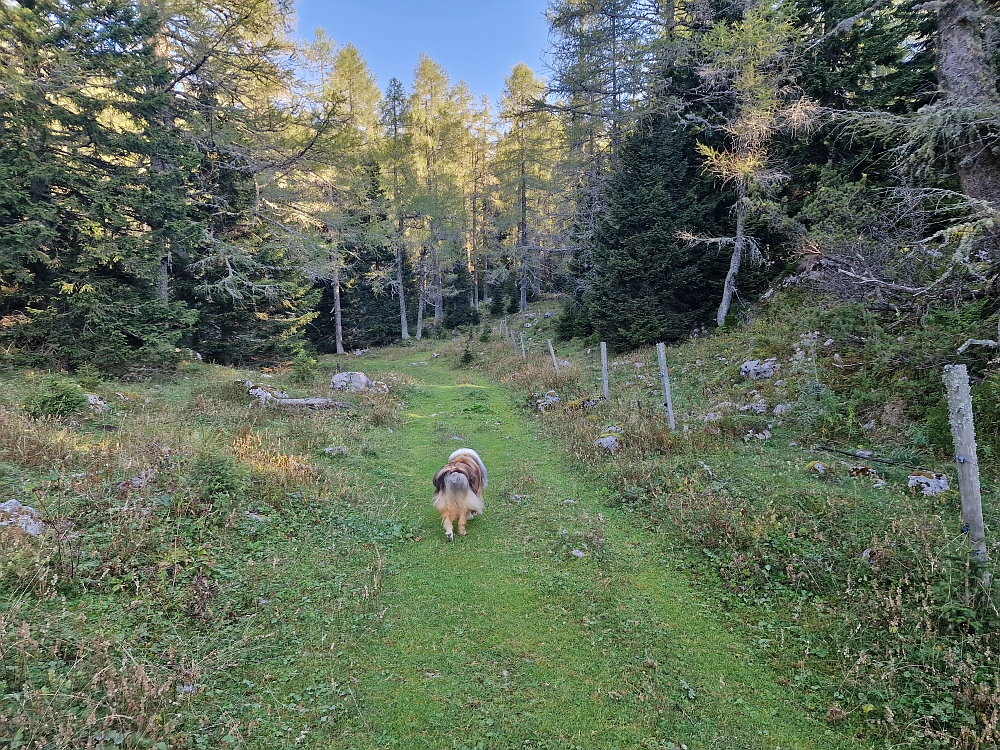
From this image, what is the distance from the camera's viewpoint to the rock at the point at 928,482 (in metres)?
5.15

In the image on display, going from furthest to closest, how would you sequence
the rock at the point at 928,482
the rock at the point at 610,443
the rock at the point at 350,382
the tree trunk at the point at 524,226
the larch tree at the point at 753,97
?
the tree trunk at the point at 524,226, the rock at the point at 350,382, the larch tree at the point at 753,97, the rock at the point at 610,443, the rock at the point at 928,482

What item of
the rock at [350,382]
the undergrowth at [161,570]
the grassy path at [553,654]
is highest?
the rock at [350,382]

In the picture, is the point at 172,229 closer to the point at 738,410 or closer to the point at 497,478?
the point at 497,478

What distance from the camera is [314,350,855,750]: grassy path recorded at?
3.04 m

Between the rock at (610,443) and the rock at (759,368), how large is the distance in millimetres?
4256

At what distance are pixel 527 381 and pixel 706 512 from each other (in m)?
9.53

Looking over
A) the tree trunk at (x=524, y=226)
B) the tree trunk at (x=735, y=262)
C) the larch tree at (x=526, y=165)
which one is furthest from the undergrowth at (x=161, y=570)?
the tree trunk at (x=524, y=226)

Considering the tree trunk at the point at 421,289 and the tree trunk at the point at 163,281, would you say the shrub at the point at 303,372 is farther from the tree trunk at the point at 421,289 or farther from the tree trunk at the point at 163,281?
the tree trunk at the point at 421,289

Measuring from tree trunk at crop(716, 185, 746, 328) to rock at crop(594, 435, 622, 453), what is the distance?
898 cm

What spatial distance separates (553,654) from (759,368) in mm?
8924

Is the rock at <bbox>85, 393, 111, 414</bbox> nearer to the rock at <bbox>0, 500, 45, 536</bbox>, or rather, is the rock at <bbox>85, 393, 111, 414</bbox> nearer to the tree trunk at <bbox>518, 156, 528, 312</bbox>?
the rock at <bbox>0, 500, 45, 536</bbox>

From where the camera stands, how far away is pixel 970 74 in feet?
27.9

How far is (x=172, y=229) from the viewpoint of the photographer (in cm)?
1429

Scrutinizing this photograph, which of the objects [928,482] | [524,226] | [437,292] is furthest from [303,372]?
[524,226]
